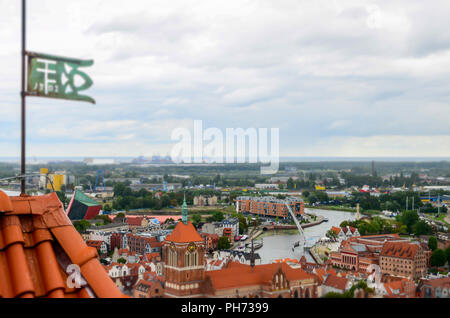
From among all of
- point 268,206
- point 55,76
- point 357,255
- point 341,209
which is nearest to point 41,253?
point 55,76

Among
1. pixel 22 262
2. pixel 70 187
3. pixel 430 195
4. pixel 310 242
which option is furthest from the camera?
pixel 70 187

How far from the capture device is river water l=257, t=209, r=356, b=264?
30.3 ft

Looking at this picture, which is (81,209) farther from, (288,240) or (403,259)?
(403,259)

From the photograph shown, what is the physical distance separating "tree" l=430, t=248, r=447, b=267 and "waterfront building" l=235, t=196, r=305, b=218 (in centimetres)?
934

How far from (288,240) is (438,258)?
4628 mm

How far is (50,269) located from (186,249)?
3.80 meters

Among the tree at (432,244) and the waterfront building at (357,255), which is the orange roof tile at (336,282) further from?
the tree at (432,244)

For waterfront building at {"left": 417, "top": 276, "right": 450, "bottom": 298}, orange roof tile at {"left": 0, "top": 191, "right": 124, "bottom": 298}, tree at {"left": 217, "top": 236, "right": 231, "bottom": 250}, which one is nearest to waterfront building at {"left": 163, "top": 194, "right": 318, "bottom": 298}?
orange roof tile at {"left": 0, "top": 191, "right": 124, "bottom": 298}

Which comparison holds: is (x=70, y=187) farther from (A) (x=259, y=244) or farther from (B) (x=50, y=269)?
(B) (x=50, y=269)

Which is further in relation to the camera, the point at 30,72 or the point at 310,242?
the point at 310,242

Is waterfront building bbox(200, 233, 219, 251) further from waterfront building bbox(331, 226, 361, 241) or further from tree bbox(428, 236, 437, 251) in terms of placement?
tree bbox(428, 236, 437, 251)
